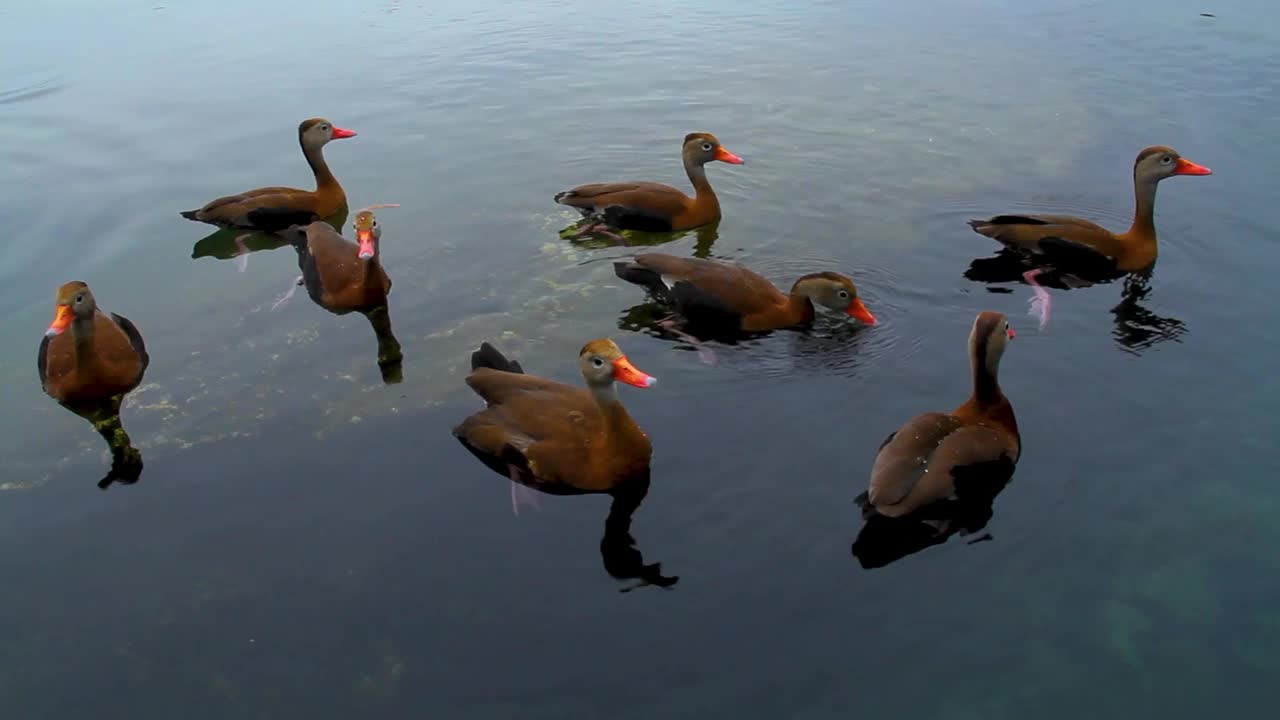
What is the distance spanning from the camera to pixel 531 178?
11.6 m

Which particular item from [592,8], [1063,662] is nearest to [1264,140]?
[1063,662]

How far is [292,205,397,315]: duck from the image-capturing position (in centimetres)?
842

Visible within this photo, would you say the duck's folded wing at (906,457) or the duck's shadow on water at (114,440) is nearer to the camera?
the duck's folded wing at (906,457)

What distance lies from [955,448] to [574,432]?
6.99 feet

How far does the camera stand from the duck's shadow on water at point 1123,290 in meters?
7.64

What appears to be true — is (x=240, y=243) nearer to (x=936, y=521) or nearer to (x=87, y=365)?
(x=87, y=365)

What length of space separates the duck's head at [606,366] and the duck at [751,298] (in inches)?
78.0

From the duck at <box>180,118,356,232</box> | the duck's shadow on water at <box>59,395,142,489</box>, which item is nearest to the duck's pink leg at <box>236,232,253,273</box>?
the duck at <box>180,118,356,232</box>

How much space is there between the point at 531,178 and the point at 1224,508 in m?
7.79

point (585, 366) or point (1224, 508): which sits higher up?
point (585, 366)

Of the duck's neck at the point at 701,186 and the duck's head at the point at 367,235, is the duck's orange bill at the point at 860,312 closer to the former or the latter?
the duck's neck at the point at 701,186

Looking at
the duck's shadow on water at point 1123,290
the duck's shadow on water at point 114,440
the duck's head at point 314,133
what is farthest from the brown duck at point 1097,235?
the duck's shadow on water at point 114,440

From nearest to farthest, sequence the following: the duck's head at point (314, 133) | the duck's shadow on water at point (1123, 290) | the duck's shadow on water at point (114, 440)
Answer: the duck's shadow on water at point (114, 440)
the duck's shadow on water at point (1123, 290)
the duck's head at point (314, 133)

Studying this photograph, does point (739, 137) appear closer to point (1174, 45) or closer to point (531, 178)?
point (531, 178)
